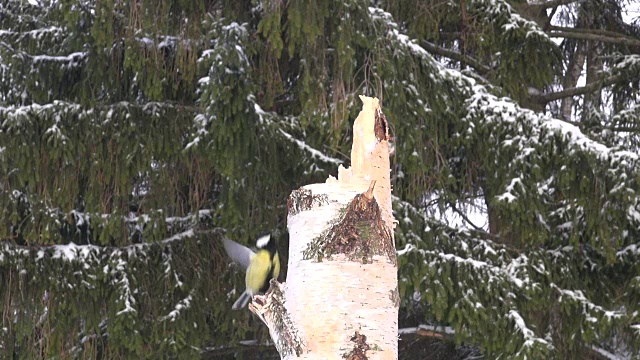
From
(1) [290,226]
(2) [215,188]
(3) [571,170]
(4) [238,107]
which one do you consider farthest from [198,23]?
(1) [290,226]

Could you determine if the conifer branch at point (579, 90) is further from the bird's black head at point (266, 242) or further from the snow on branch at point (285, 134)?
the bird's black head at point (266, 242)

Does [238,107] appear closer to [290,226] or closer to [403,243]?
[403,243]

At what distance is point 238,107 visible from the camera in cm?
577

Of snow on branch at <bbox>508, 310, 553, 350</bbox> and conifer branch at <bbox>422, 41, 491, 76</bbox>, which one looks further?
conifer branch at <bbox>422, 41, 491, 76</bbox>

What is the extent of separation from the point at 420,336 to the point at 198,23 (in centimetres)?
265

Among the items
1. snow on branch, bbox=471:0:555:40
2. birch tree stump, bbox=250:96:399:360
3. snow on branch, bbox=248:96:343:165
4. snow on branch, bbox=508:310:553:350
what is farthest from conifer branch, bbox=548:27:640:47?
birch tree stump, bbox=250:96:399:360

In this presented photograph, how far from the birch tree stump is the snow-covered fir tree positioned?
137 inches

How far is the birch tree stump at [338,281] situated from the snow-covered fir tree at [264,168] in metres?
3.48

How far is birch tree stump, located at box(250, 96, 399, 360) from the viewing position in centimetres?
195

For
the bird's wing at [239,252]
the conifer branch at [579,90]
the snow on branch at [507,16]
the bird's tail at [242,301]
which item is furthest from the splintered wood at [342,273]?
the conifer branch at [579,90]

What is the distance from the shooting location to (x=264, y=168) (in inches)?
242

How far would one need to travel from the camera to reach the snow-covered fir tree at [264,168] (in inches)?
227

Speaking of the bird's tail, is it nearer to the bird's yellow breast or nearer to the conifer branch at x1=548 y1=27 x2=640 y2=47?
the bird's yellow breast

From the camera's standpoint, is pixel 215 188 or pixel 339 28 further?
pixel 215 188
